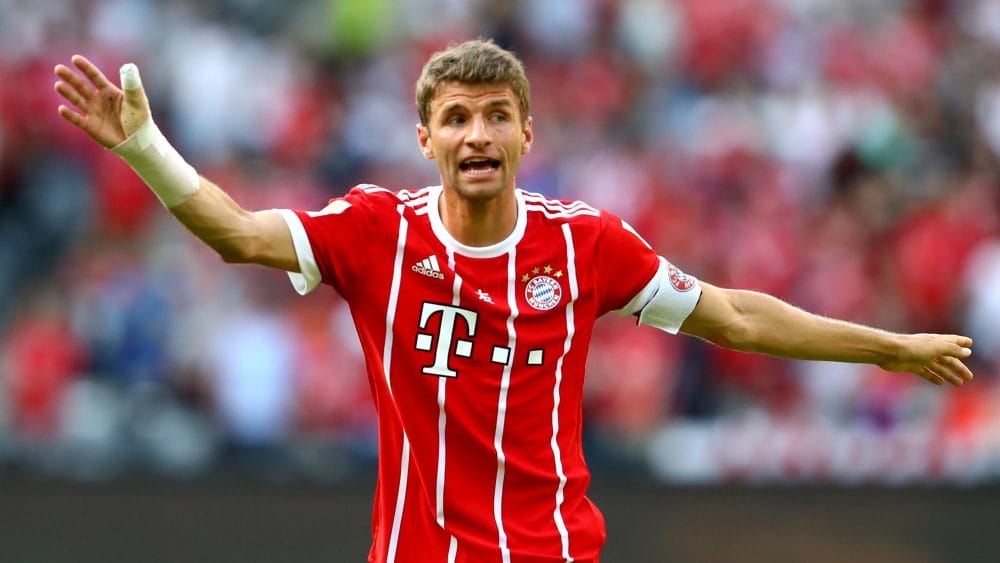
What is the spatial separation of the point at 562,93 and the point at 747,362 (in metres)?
3.22

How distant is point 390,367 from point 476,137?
762 millimetres

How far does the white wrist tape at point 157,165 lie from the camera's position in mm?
4520

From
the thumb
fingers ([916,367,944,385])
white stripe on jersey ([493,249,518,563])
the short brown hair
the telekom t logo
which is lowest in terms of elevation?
white stripe on jersey ([493,249,518,563])

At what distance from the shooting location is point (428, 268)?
5.07 metres

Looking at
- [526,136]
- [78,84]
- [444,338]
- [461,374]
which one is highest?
[526,136]

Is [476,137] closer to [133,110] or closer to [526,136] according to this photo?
[526,136]

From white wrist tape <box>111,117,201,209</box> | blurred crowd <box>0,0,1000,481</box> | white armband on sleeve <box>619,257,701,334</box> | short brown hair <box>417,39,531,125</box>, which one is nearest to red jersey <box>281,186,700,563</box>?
white armband on sleeve <box>619,257,701,334</box>

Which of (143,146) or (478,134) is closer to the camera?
(143,146)

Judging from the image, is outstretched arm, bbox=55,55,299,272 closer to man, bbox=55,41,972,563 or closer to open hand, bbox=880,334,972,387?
man, bbox=55,41,972,563

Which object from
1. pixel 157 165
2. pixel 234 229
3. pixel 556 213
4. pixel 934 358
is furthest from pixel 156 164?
pixel 934 358

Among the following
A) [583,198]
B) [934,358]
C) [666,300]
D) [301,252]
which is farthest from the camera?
[583,198]

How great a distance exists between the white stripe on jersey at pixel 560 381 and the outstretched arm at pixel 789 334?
1.52ft

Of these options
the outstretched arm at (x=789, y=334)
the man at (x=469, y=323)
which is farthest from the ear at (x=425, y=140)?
the outstretched arm at (x=789, y=334)

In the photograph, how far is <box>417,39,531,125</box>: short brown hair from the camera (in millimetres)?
5016
